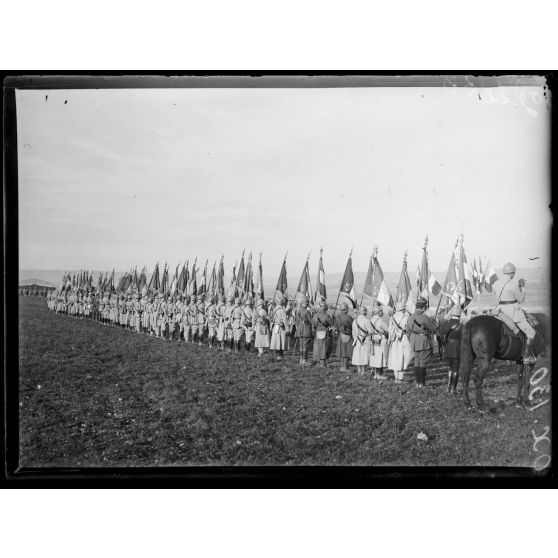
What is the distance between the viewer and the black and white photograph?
11.5ft

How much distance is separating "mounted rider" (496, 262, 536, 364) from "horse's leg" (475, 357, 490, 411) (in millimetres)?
337

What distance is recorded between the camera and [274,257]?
353 centimetres

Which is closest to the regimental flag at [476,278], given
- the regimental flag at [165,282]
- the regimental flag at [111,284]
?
the regimental flag at [165,282]

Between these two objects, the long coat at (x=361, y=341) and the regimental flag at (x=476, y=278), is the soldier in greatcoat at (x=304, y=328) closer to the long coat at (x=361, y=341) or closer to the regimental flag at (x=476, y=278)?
the long coat at (x=361, y=341)

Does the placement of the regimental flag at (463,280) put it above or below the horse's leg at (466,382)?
above

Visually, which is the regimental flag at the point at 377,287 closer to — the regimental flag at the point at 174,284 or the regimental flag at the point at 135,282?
the regimental flag at the point at 174,284

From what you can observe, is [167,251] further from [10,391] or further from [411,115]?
[411,115]

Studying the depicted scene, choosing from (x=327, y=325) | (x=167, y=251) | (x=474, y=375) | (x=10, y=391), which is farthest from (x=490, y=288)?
(x=10, y=391)

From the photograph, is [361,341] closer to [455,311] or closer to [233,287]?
[455,311]

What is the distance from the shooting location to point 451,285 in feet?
11.6

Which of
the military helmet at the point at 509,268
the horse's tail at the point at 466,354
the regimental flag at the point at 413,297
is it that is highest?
the military helmet at the point at 509,268

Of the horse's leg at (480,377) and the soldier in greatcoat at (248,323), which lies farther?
the soldier in greatcoat at (248,323)

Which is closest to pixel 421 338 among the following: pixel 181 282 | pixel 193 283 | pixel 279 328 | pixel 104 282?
pixel 279 328

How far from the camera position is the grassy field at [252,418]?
11.5 ft
